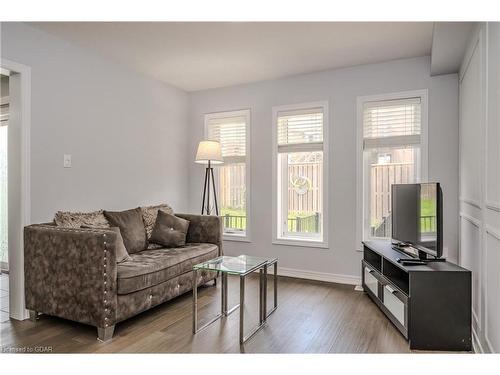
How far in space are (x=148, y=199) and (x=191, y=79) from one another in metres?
1.64

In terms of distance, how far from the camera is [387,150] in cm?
370

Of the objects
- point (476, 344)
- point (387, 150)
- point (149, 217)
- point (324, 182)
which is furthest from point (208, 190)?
point (476, 344)

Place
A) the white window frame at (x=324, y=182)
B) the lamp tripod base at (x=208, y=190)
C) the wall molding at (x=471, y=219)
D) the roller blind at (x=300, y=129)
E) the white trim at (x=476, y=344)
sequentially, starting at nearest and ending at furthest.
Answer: the white trim at (x=476, y=344)
the wall molding at (x=471, y=219)
the white window frame at (x=324, y=182)
the roller blind at (x=300, y=129)
the lamp tripod base at (x=208, y=190)

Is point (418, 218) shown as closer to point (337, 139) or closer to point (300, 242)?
point (337, 139)

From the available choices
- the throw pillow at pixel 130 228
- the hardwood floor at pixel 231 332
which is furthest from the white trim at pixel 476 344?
the throw pillow at pixel 130 228

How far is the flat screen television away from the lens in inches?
99.1

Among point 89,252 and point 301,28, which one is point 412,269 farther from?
point 89,252

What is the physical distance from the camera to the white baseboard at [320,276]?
3800mm

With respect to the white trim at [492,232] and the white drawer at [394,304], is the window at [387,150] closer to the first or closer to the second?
the white drawer at [394,304]

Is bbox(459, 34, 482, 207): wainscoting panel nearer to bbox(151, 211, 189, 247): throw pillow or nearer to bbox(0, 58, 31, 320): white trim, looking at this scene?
bbox(151, 211, 189, 247): throw pillow

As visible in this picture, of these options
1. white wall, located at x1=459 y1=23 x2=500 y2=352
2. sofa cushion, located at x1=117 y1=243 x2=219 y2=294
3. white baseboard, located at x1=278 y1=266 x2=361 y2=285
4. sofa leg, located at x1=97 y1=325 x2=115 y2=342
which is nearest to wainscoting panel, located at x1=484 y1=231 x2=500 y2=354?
white wall, located at x1=459 y1=23 x2=500 y2=352

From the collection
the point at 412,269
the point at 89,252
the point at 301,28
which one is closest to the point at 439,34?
the point at 301,28

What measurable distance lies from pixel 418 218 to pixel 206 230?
7.17 feet

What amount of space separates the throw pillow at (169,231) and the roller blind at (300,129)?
62.6 inches
